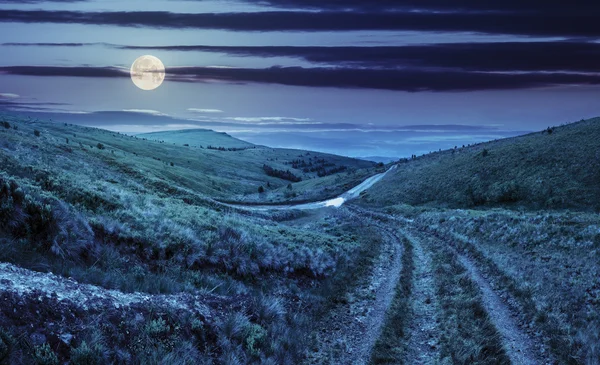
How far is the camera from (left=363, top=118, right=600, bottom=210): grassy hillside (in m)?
45.3

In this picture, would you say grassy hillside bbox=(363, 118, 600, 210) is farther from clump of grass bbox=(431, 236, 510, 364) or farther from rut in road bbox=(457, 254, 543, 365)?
rut in road bbox=(457, 254, 543, 365)

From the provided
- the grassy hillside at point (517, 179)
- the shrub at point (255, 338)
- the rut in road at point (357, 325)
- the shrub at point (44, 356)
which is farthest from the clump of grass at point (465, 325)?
the grassy hillside at point (517, 179)

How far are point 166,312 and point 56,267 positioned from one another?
3244mm

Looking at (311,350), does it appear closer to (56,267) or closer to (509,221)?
(56,267)

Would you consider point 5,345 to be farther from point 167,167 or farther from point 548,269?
point 167,167

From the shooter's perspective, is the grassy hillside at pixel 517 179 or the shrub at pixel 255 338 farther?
the grassy hillside at pixel 517 179

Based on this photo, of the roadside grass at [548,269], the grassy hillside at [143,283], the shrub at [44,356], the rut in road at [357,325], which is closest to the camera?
the shrub at [44,356]

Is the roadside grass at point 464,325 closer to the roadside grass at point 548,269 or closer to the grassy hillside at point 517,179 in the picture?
the roadside grass at point 548,269

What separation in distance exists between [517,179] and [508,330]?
46.7 meters

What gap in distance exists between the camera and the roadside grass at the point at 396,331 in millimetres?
11086

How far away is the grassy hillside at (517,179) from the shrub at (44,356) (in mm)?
48460

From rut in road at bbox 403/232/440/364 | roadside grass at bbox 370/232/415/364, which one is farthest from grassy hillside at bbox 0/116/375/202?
rut in road at bbox 403/232/440/364

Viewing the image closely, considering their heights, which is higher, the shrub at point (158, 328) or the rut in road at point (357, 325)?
the shrub at point (158, 328)

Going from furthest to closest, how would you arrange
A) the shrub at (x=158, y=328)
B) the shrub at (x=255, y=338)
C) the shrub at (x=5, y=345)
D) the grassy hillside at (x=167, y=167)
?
1. the grassy hillside at (x=167, y=167)
2. the shrub at (x=255, y=338)
3. the shrub at (x=158, y=328)
4. the shrub at (x=5, y=345)
